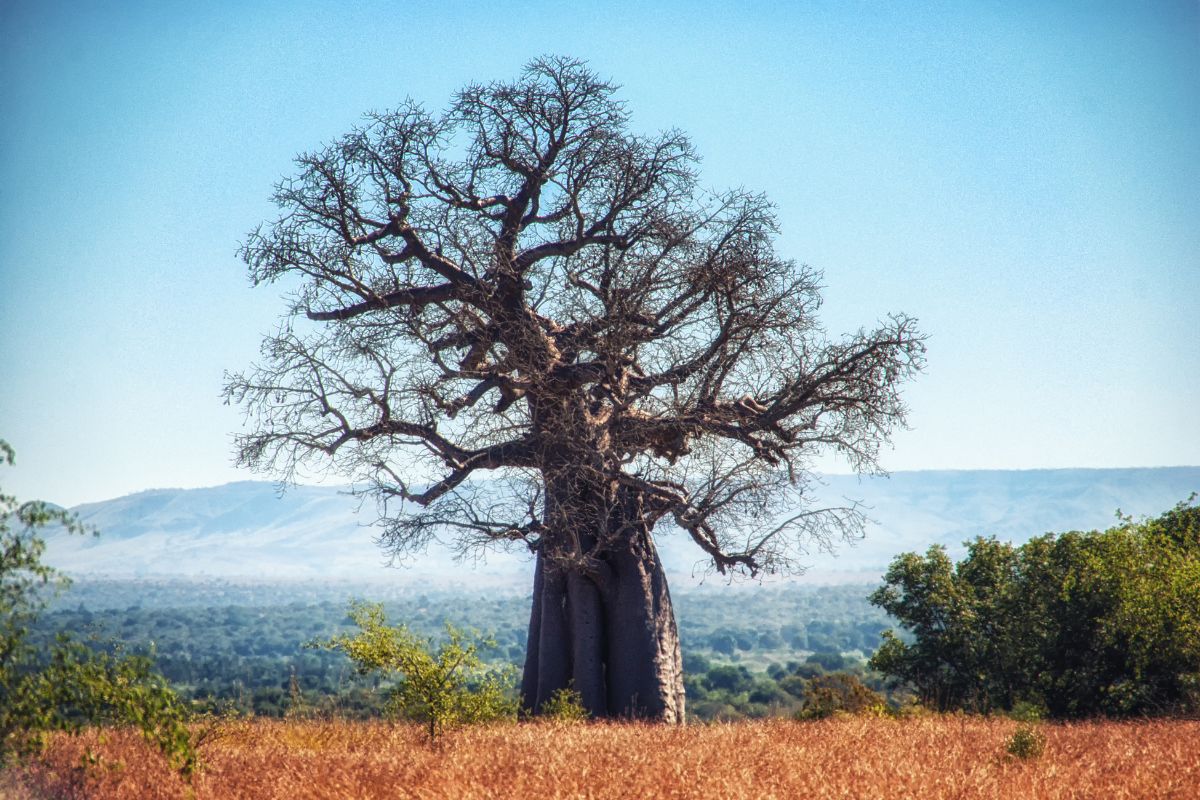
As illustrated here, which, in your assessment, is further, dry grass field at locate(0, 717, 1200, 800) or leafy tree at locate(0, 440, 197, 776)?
dry grass field at locate(0, 717, 1200, 800)

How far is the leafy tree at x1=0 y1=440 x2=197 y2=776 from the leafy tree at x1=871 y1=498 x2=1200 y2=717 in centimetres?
1394

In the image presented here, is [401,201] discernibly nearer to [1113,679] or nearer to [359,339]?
[359,339]

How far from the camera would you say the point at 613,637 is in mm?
14312

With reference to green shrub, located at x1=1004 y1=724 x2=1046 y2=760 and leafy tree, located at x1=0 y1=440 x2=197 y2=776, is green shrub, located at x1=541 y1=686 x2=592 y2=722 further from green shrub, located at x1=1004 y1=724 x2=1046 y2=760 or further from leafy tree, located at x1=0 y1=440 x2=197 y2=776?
leafy tree, located at x1=0 y1=440 x2=197 y2=776

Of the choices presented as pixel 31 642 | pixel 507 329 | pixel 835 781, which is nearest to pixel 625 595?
pixel 507 329

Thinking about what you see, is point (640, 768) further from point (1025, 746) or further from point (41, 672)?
point (41, 672)

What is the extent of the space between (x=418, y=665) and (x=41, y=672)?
543 centimetres

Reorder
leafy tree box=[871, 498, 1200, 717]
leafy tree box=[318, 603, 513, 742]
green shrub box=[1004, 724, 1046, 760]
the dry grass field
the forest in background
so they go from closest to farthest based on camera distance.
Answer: the dry grass field
green shrub box=[1004, 724, 1046, 760]
leafy tree box=[318, 603, 513, 742]
the forest in background
leafy tree box=[871, 498, 1200, 717]

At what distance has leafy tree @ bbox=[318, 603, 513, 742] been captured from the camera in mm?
11039

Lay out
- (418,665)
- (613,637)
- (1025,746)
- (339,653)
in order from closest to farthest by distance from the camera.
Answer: (1025,746)
(418,665)
(613,637)
(339,653)

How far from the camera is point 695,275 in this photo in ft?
44.7

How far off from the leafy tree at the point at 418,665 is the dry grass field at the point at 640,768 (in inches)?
37.0

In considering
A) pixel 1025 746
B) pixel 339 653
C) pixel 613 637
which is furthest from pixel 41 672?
pixel 339 653

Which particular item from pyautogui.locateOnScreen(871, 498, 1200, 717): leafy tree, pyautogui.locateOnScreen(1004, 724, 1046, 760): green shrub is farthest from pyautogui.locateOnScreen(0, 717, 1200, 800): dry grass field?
pyautogui.locateOnScreen(871, 498, 1200, 717): leafy tree
